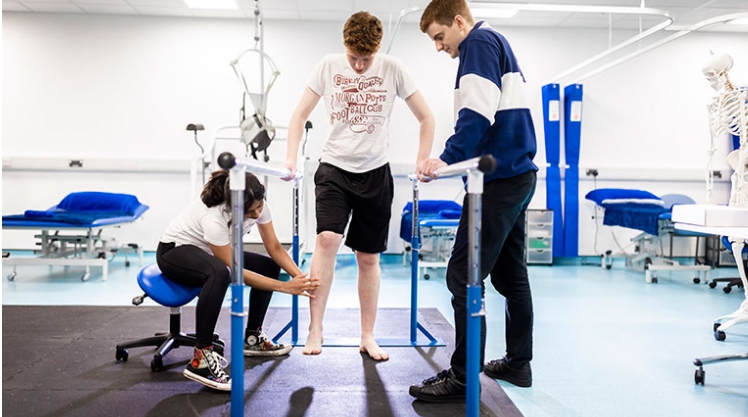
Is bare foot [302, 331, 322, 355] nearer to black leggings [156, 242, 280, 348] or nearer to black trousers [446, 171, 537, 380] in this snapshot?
black leggings [156, 242, 280, 348]

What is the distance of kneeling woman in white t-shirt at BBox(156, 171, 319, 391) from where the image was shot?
2.08m

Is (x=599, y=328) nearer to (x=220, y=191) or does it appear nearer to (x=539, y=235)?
(x=220, y=191)

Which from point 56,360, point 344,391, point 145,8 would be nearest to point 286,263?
point 344,391

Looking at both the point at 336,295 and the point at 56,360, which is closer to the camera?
the point at 56,360

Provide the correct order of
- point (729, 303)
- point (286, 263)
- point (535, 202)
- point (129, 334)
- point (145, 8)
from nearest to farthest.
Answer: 1. point (286, 263)
2. point (129, 334)
3. point (729, 303)
4. point (145, 8)
5. point (535, 202)

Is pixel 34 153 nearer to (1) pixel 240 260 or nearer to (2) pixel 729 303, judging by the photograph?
(1) pixel 240 260

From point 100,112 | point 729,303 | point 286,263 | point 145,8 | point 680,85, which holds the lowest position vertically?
point 729,303

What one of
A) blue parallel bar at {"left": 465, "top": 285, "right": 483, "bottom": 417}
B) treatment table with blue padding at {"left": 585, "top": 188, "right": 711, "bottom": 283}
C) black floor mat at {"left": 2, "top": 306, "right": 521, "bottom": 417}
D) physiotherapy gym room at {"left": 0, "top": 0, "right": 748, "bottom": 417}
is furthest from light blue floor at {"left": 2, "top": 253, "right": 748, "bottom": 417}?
blue parallel bar at {"left": 465, "top": 285, "right": 483, "bottom": 417}

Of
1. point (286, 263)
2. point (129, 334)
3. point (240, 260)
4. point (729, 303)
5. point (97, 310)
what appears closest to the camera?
point (240, 260)

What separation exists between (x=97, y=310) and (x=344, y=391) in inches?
83.5

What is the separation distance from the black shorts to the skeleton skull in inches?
77.6

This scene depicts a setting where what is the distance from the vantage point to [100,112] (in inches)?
249

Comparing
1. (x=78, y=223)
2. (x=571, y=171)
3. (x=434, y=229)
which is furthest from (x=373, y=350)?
(x=571, y=171)

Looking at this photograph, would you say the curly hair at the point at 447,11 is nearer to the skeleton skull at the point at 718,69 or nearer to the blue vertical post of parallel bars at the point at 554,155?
the skeleton skull at the point at 718,69
